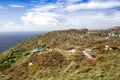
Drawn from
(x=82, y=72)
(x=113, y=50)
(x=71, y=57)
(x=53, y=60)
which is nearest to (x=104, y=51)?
(x=113, y=50)

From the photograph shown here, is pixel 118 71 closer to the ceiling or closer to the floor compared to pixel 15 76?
closer to the ceiling

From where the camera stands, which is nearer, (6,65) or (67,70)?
A: (67,70)

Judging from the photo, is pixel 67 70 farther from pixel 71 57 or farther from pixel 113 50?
pixel 113 50

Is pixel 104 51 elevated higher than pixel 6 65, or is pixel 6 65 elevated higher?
pixel 104 51

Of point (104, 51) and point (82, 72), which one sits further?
point (104, 51)

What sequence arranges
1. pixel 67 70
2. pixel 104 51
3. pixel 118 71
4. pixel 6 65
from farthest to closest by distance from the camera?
pixel 6 65 → pixel 104 51 → pixel 67 70 → pixel 118 71

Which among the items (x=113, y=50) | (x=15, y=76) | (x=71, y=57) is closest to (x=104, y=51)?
(x=113, y=50)

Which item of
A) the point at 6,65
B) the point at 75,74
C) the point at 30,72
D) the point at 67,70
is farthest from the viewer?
the point at 6,65

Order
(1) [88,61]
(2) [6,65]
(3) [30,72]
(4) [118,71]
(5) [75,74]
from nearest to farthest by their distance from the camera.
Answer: (4) [118,71] → (5) [75,74] → (1) [88,61] → (3) [30,72] → (2) [6,65]

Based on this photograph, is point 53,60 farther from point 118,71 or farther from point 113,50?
point 118,71
